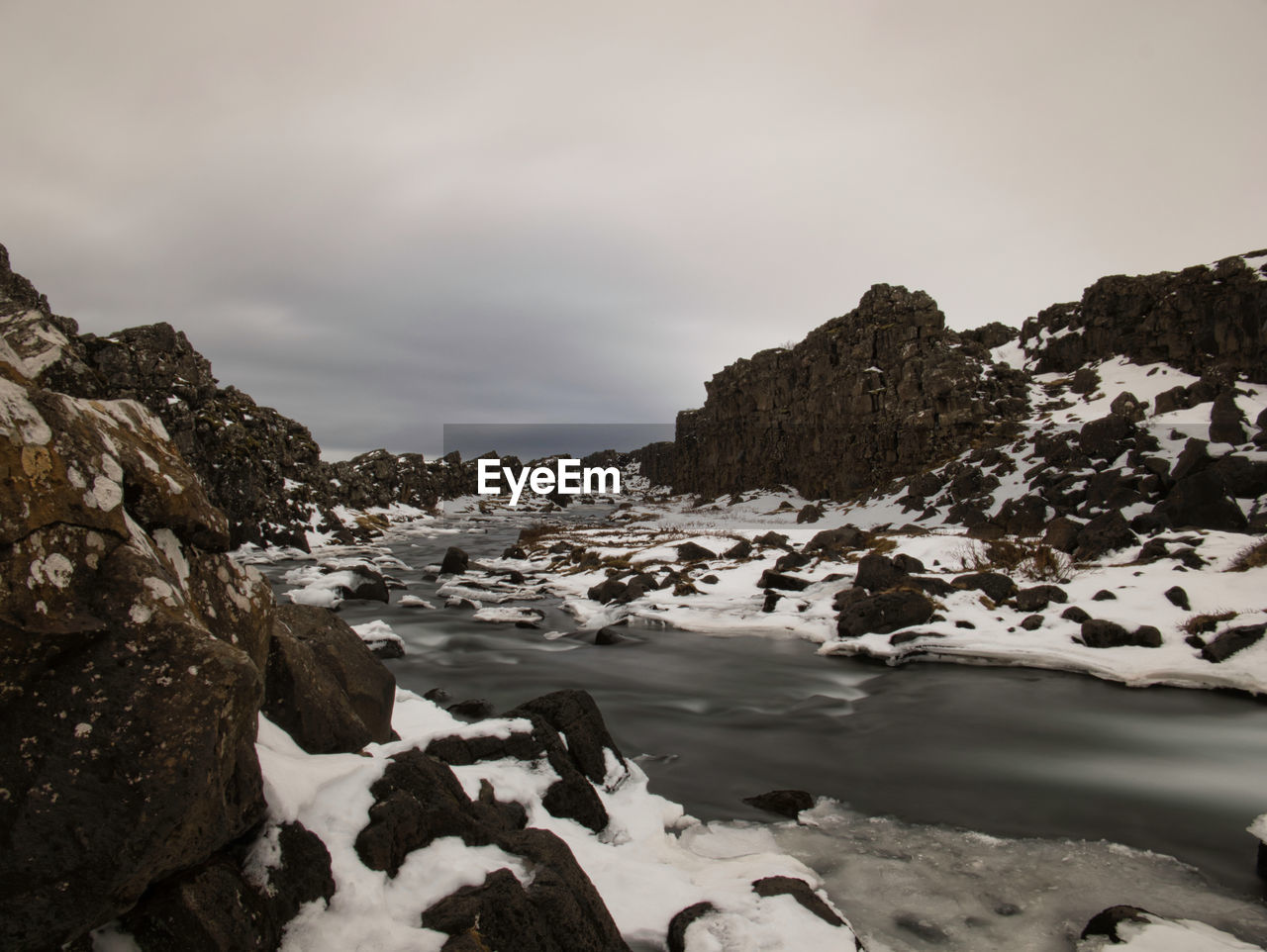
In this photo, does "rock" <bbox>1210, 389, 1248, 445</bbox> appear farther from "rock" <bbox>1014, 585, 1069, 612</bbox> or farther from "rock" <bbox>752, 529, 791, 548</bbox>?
"rock" <bbox>1014, 585, 1069, 612</bbox>

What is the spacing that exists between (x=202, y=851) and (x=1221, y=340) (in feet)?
155

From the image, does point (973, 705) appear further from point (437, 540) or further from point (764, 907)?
point (437, 540)

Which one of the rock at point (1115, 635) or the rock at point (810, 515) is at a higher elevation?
the rock at point (810, 515)

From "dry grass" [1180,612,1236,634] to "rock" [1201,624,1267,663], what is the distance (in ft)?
1.74

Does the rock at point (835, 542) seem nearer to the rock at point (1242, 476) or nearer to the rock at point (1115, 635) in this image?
the rock at point (1115, 635)

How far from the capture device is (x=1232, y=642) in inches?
412

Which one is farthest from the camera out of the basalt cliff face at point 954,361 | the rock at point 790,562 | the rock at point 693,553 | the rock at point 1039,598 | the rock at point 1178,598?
the basalt cliff face at point 954,361

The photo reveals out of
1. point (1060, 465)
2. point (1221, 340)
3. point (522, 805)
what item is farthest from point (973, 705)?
point (1221, 340)

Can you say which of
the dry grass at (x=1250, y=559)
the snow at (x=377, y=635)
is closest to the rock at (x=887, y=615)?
the dry grass at (x=1250, y=559)

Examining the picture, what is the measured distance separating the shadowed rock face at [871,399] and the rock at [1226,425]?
14383 mm

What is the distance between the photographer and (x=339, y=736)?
16.0 ft

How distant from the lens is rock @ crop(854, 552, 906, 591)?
52.3 ft

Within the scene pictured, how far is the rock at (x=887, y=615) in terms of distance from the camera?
540 inches

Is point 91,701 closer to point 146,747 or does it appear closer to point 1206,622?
point 146,747
